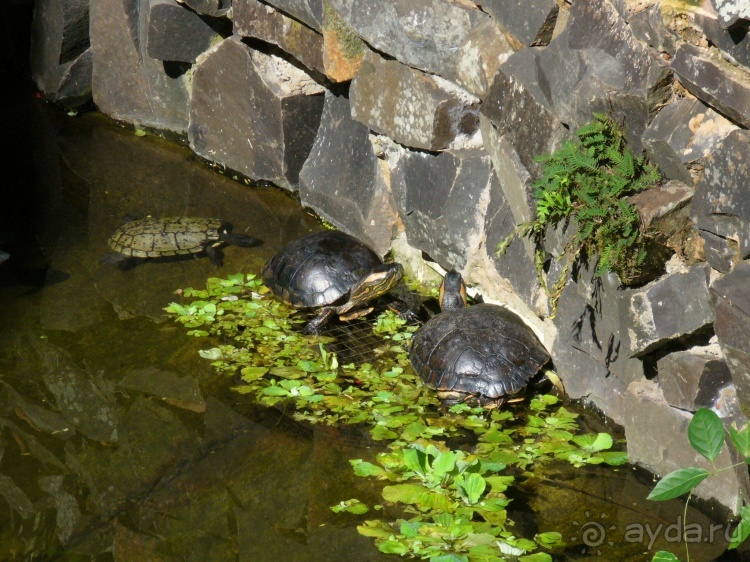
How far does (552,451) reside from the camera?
153 inches

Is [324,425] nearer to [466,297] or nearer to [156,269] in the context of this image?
[466,297]

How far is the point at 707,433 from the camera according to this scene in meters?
2.40

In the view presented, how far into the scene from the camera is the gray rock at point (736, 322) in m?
2.98

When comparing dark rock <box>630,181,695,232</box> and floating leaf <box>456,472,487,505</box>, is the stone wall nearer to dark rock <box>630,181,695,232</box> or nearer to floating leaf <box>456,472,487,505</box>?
dark rock <box>630,181,695,232</box>

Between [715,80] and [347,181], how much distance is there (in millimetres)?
3296

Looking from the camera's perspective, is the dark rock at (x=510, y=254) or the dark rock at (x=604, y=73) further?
the dark rock at (x=510, y=254)

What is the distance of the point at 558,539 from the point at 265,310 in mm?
2515

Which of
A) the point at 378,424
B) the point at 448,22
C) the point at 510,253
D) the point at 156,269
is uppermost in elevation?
the point at 448,22

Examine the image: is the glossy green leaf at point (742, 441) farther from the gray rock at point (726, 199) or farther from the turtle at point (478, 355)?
the turtle at point (478, 355)

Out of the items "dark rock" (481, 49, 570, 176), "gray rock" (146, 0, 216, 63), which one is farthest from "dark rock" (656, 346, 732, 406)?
"gray rock" (146, 0, 216, 63)

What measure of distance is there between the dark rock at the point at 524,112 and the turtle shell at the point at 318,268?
136 centimetres

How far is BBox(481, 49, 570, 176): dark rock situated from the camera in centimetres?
392

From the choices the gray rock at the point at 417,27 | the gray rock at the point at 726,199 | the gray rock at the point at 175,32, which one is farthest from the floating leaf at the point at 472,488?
the gray rock at the point at 175,32

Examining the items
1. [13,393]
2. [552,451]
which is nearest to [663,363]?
[552,451]
